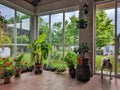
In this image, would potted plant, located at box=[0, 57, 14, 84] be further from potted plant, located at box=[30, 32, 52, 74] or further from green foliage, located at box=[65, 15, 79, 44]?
green foliage, located at box=[65, 15, 79, 44]

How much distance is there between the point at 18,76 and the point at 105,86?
Result: 2.76m

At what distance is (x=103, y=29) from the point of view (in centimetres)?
489

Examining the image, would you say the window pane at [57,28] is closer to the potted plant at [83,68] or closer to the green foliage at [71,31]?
the green foliage at [71,31]

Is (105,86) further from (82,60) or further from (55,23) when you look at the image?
(55,23)

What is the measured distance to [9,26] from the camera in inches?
193

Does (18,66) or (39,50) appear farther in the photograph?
(39,50)

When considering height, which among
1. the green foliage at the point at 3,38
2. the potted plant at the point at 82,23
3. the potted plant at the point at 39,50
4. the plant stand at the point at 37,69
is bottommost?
the plant stand at the point at 37,69

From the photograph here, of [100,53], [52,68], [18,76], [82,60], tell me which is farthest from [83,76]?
[18,76]

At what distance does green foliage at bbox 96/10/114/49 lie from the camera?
4.71 meters

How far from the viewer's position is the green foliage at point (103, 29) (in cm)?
471

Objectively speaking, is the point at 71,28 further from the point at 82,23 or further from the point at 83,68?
the point at 83,68

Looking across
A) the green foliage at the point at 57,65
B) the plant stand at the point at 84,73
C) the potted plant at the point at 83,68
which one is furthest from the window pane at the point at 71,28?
the plant stand at the point at 84,73

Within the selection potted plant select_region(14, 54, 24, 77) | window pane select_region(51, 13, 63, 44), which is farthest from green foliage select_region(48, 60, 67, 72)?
potted plant select_region(14, 54, 24, 77)

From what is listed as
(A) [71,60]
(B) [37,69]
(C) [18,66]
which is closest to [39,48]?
(B) [37,69]
